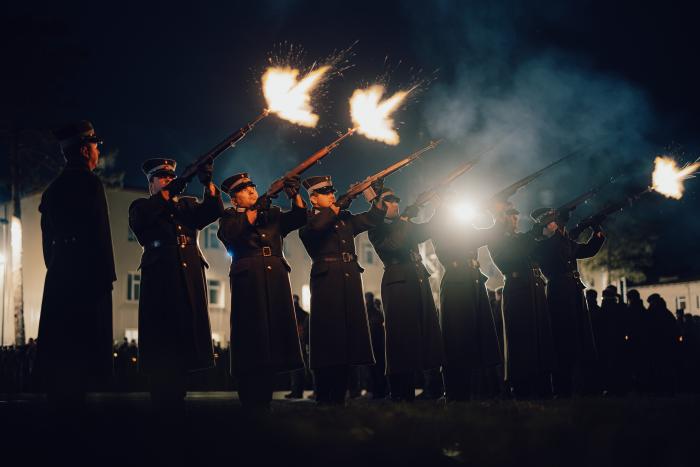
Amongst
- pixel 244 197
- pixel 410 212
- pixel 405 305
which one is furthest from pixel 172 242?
pixel 410 212

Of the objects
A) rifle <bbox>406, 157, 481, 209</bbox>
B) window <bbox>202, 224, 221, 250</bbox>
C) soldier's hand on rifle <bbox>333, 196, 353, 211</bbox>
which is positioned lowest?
soldier's hand on rifle <bbox>333, 196, 353, 211</bbox>

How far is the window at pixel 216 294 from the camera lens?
48.9 m

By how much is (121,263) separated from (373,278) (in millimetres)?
16797

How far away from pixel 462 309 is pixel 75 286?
5167 mm

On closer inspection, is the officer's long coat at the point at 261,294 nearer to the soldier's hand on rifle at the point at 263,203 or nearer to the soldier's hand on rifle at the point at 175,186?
the soldier's hand on rifle at the point at 263,203

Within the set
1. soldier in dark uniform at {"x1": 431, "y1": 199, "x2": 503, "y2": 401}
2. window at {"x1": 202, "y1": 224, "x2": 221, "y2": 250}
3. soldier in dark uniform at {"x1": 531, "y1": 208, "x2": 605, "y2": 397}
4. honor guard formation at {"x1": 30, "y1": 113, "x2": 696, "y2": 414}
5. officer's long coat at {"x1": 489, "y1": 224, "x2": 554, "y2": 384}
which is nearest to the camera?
honor guard formation at {"x1": 30, "y1": 113, "x2": 696, "y2": 414}

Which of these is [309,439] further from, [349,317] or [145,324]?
[349,317]

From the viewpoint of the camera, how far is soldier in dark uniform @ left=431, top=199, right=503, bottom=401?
1044 centimetres

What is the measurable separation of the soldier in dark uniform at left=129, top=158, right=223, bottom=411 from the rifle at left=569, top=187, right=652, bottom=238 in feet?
19.6

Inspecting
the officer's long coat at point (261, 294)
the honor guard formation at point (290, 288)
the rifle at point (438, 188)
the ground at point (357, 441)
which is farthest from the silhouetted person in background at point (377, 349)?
the ground at point (357, 441)

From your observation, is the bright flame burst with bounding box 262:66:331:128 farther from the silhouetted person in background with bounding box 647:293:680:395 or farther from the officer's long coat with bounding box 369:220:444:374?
the silhouetted person in background with bounding box 647:293:680:395

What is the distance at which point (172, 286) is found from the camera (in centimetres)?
778

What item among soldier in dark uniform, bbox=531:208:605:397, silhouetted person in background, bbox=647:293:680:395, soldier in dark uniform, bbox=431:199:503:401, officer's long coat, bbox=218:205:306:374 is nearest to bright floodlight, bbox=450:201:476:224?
soldier in dark uniform, bbox=431:199:503:401

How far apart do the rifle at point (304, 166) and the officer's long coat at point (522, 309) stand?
2.53m
